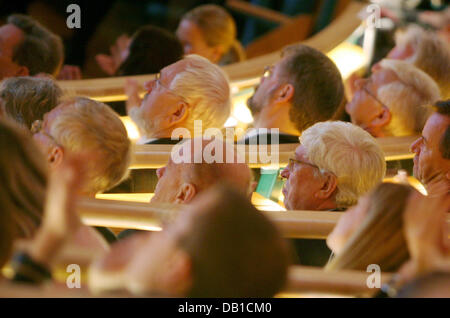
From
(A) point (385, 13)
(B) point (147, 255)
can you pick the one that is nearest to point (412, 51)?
(A) point (385, 13)

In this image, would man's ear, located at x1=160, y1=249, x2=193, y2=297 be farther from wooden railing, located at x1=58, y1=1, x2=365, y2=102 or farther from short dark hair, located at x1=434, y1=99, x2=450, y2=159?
wooden railing, located at x1=58, y1=1, x2=365, y2=102

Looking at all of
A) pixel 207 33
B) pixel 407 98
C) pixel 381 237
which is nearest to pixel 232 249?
pixel 381 237

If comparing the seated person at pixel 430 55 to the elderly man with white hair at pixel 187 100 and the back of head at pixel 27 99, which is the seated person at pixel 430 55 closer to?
the elderly man with white hair at pixel 187 100

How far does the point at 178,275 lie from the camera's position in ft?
4.03

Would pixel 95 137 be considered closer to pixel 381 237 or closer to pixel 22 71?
pixel 381 237

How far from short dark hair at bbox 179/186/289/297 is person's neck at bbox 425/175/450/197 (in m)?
1.49

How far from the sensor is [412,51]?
384 centimetres

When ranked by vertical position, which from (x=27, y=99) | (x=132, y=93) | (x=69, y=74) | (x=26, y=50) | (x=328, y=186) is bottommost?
(x=328, y=186)

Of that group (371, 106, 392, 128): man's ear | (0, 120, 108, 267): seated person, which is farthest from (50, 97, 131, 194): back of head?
(371, 106, 392, 128): man's ear

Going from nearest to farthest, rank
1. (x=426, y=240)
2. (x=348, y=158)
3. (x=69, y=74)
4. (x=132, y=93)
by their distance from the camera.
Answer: (x=426, y=240), (x=348, y=158), (x=132, y=93), (x=69, y=74)

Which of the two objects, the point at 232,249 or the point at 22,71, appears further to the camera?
the point at 22,71

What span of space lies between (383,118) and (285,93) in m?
0.44

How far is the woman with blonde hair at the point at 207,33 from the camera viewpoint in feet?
15.3
